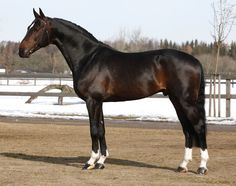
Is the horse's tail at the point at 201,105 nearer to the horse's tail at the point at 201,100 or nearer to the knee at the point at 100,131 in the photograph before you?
the horse's tail at the point at 201,100

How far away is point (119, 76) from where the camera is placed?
869 cm

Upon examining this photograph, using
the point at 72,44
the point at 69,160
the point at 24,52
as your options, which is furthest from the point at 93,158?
the point at 24,52

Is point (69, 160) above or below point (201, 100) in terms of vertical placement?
below

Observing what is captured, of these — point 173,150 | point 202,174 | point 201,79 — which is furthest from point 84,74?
point 173,150

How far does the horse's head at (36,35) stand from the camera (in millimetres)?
9070

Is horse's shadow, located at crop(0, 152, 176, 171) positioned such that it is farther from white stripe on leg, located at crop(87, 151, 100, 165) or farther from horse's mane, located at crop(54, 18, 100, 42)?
horse's mane, located at crop(54, 18, 100, 42)

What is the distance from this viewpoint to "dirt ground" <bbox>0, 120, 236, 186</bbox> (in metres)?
7.74

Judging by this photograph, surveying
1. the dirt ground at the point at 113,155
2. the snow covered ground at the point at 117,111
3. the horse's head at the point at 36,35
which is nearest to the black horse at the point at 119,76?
the horse's head at the point at 36,35

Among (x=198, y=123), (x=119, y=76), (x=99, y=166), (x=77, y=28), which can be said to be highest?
(x=77, y=28)

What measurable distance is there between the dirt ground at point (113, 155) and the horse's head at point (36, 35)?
209 cm

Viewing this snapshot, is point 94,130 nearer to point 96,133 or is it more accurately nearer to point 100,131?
point 96,133

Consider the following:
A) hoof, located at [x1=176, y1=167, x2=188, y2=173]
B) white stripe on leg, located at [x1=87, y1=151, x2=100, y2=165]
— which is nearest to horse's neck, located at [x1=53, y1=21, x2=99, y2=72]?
white stripe on leg, located at [x1=87, y1=151, x2=100, y2=165]

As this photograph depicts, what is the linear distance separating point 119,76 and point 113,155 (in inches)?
107

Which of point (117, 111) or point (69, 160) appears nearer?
point (69, 160)
